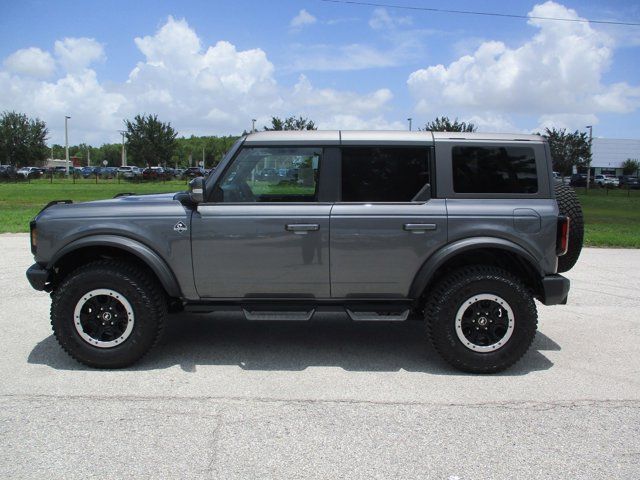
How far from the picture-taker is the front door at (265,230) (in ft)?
14.6

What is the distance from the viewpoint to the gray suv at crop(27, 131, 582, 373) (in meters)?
4.45

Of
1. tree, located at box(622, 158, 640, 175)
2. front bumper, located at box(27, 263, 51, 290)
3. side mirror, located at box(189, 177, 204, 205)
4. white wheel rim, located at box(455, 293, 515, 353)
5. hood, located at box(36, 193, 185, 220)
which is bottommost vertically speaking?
white wheel rim, located at box(455, 293, 515, 353)

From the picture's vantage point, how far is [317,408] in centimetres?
383

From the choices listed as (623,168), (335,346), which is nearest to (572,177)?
(623,168)

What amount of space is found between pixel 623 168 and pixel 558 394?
3552 inches

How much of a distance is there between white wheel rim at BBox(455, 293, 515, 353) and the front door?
108 centimetres

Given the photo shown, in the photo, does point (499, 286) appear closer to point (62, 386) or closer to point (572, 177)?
point (62, 386)

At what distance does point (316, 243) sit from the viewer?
4445mm

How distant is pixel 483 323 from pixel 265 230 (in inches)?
73.4

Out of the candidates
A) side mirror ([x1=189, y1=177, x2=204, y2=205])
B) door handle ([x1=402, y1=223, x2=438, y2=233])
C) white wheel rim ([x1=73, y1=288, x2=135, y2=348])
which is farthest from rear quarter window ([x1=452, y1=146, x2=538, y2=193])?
white wheel rim ([x1=73, y1=288, x2=135, y2=348])

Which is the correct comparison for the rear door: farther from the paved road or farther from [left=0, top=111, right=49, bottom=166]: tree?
[left=0, top=111, right=49, bottom=166]: tree

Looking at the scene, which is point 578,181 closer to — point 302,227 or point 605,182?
point 605,182

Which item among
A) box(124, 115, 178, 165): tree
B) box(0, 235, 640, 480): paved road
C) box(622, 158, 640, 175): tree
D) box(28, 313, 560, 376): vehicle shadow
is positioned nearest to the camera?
box(0, 235, 640, 480): paved road

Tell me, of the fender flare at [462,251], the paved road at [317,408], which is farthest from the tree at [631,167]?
the fender flare at [462,251]
